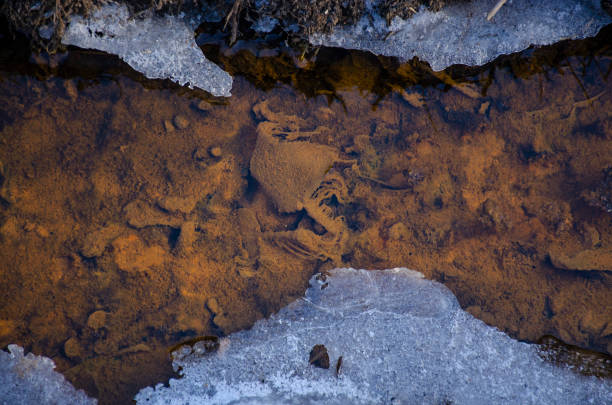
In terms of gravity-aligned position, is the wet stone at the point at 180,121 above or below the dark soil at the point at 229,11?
below

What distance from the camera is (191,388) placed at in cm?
222

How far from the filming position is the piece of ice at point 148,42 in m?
2.44

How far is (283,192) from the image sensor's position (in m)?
2.78

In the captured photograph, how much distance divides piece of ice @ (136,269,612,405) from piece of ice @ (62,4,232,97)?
6.59 feet

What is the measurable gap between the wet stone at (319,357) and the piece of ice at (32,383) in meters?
1.48

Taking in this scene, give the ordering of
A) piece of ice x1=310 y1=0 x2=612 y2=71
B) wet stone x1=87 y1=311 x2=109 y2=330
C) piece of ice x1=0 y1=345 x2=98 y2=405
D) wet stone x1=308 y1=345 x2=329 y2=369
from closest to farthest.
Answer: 1. piece of ice x1=0 y1=345 x2=98 y2=405
2. wet stone x1=308 y1=345 x2=329 y2=369
3. wet stone x1=87 y1=311 x2=109 y2=330
4. piece of ice x1=310 y1=0 x2=612 y2=71

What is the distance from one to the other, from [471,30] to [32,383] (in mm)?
4061

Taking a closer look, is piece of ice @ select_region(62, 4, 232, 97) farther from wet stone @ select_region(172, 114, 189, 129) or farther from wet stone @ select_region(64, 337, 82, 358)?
wet stone @ select_region(64, 337, 82, 358)

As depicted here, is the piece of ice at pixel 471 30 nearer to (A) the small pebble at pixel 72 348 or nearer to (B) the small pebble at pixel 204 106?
(B) the small pebble at pixel 204 106

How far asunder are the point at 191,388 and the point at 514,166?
9.85 ft

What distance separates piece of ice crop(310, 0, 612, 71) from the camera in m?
2.57

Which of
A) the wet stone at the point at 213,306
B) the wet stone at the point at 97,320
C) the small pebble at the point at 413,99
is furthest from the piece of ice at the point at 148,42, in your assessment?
the wet stone at the point at 97,320

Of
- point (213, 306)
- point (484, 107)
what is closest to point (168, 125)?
point (213, 306)

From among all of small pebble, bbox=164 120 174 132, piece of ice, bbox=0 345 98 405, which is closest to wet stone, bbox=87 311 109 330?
piece of ice, bbox=0 345 98 405
